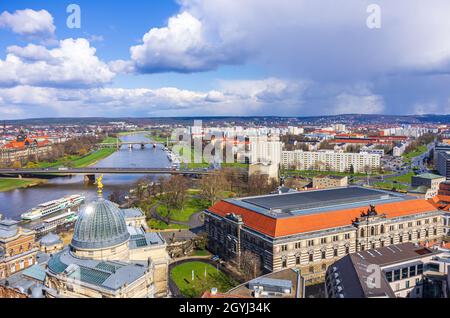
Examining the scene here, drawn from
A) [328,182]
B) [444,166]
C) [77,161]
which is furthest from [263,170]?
[77,161]

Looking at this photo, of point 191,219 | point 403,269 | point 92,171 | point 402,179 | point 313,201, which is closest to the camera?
point 403,269

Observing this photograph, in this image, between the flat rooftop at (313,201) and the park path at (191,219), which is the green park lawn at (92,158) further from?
the flat rooftop at (313,201)

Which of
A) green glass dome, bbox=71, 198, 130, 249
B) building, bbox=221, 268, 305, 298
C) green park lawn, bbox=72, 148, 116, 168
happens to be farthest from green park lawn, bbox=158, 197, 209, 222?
green park lawn, bbox=72, 148, 116, 168

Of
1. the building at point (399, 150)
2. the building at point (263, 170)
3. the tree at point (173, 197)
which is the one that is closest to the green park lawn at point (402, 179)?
the building at point (263, 170)

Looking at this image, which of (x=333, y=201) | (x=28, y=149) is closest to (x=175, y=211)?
(x=333, y=201)

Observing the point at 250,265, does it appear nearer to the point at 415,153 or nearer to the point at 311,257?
the point at 311,257

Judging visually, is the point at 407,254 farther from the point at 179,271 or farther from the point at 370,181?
the point at 370,181
